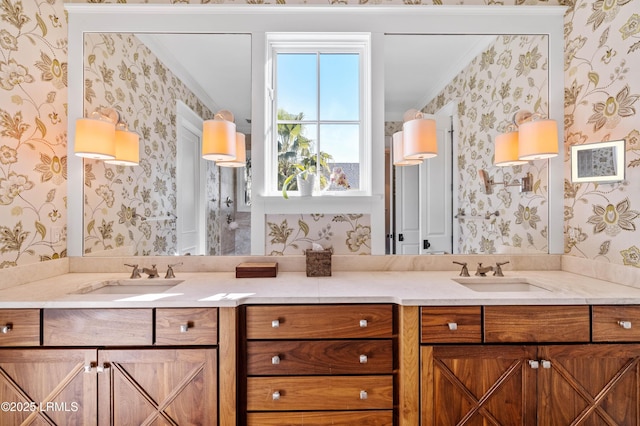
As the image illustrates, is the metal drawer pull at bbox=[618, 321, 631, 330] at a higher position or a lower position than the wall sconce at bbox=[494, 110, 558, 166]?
lower

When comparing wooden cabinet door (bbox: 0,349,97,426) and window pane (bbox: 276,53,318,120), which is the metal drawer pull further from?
wooden cabinet door (bbox: 0,349,97,426)

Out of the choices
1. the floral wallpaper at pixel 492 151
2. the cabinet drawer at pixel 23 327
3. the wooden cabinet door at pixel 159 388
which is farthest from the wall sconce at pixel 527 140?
the cabinet drawer at pixel 23 327

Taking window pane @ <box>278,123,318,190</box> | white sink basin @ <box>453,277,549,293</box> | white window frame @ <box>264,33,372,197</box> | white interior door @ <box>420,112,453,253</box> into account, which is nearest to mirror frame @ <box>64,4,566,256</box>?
white window frame @ <box>264,33,372,197</box>

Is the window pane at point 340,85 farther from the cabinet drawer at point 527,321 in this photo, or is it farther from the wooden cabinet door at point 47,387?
the wooden cabinet door at point 47,387

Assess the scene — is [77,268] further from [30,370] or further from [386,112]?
[386,112]

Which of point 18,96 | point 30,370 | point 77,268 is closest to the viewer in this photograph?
point 30,370

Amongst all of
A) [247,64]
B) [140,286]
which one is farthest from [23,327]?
[247,64]

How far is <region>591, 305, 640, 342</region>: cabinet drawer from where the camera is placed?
1.29m

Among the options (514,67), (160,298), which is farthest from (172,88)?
(514,67)

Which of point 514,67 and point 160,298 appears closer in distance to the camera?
point 160,298

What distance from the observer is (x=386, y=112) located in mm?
1900

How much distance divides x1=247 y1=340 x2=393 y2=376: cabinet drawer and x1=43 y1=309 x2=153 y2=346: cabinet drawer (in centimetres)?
45

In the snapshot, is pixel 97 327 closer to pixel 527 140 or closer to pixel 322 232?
pixel 322 232

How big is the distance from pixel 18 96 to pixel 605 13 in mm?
3064
